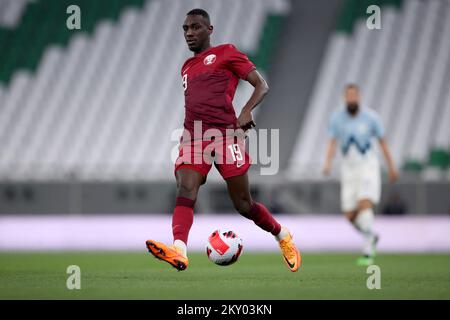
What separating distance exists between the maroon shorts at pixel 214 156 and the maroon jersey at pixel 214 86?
0.36 feet

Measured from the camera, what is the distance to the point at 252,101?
6.89m

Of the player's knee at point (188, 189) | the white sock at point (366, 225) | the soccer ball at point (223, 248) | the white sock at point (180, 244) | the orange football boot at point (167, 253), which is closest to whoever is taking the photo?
the orange football boot at point (167, 253)

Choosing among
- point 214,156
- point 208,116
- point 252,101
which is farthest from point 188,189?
point 252,101

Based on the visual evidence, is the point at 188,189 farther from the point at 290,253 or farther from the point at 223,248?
the point at 290,253

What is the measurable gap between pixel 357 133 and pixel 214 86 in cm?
411

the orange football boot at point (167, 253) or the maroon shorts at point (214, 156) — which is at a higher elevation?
the maroon shorts at point (214, 156)

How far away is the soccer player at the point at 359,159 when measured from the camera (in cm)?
1083

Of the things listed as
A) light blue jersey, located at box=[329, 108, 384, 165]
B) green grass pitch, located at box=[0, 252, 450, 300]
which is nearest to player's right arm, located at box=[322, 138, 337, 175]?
light blue jersey, located at box=[329, 108, 384, 165]

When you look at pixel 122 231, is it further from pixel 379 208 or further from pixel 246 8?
pixel 246 8

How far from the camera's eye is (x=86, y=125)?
59.2 ft

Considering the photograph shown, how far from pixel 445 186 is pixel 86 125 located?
296 inches

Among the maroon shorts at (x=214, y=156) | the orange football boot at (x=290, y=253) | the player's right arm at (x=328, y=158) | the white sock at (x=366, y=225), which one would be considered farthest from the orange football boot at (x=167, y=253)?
the player's right arm at (x=328, y=158)

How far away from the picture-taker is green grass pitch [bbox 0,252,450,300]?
20.5 ft

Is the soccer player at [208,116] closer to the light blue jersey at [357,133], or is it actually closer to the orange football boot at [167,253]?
the orange football boot at [167,253]
